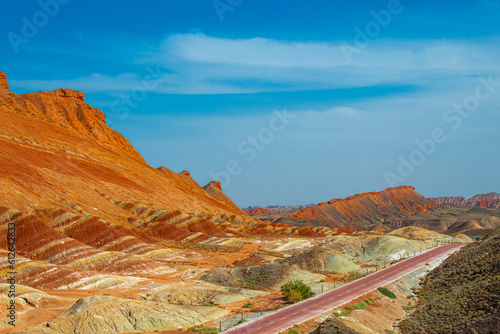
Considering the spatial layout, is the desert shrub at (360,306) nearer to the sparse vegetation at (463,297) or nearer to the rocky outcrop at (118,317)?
the sparse vegetation at (463,297)

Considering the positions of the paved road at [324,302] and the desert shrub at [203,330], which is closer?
the desert shrub at [203,330]

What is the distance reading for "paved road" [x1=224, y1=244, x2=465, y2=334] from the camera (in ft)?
106

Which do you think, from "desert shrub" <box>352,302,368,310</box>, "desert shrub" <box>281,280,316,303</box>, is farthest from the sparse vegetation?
"desert shrub" <box>281,280,316,303</box>

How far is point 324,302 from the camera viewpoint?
1543 inches

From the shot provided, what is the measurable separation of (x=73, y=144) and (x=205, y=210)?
43298 millimetres

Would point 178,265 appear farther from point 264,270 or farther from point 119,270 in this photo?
point 264,270

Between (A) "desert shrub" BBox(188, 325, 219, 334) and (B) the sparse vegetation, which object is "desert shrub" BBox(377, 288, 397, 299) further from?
(A) "desert shrub" BBox(188, 325, 219, 334)

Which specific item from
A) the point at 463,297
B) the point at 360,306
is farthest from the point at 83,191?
the point at 463,297

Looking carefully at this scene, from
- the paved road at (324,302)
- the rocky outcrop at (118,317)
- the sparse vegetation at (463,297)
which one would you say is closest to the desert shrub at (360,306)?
the paved road at (324,302)

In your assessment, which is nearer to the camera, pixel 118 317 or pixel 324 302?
pixel 118 317

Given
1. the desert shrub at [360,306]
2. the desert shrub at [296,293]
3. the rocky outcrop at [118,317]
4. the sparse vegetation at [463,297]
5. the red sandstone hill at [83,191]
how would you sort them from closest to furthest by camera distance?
the sparse vegetation at [463,297], the rocky outcrop at [118,317], the desert shrub at [360,306], the desert shrub at [296,293], the red sandstone hill at [83,191]

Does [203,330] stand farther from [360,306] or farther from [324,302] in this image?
[360,306]

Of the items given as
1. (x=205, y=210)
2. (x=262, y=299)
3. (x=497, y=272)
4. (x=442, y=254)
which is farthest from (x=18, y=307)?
(x=205, y=210)

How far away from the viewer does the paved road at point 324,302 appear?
32459 mm
